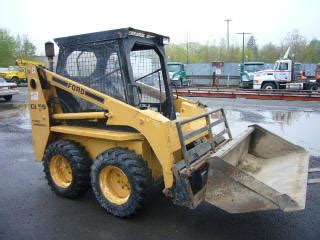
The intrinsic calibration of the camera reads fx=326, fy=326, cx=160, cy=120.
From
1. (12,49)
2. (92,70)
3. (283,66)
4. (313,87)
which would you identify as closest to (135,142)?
(92,70)

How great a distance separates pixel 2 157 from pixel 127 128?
4278 millimetres

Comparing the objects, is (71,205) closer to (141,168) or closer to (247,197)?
(141,168)

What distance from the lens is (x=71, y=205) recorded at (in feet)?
14.9

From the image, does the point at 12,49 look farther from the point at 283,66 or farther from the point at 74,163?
the point at 74,163

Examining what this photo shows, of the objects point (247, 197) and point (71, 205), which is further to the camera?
point (71, 205)

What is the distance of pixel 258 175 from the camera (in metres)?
4.34

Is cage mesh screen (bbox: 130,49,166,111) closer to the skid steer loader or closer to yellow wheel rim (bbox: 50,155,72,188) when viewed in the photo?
the skid steer loader

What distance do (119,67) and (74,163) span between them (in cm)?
144

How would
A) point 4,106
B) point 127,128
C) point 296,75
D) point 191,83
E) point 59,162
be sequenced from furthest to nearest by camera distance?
point 191,83 < point 296,75 < point 4,106 < point 59,162 < point 127,128

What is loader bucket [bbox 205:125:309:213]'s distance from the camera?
10.4 feet

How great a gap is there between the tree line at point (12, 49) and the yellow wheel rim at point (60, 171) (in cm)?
5103

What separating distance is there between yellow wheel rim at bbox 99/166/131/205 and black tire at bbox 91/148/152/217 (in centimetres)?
4

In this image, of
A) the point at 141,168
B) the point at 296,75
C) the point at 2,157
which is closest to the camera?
the point at 141,168

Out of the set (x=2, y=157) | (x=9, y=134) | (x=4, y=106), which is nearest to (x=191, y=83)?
(x=4, y=106)
